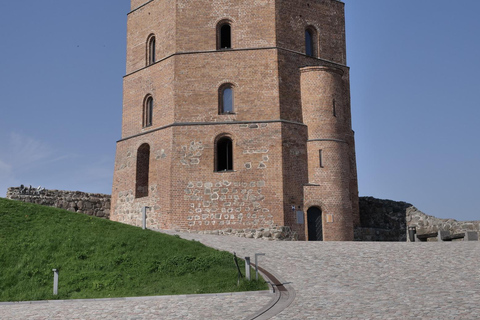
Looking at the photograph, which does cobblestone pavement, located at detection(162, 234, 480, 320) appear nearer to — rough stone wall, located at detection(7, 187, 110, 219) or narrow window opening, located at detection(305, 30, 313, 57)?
rough stone wall, located at detection(7, 187, 110, 219)

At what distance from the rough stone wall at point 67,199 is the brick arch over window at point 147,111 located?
4187mm

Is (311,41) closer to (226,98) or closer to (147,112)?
(226,98)

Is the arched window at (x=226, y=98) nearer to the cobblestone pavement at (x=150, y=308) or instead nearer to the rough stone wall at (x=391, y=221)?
the rough stone wall at (x=391, y=221)

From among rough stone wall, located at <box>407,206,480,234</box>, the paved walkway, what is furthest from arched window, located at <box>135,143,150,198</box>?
rough stone wall, located at <box>407,206,480,234</box>

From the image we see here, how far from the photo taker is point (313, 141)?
25812mm

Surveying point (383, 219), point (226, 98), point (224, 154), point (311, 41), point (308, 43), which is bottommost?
point (383, 219)

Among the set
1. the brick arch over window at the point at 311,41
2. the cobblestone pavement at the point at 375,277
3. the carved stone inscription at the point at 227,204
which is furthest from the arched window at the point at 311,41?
the cobblestone pavement at the point at 375,277

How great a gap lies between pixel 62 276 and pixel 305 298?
6.68 m

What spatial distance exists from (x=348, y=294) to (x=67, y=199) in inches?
703

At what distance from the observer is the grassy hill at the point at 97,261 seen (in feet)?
45.8

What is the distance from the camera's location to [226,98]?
26.1 metres

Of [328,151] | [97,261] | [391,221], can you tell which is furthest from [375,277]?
[391,221]

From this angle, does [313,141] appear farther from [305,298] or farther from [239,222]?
[305,298]

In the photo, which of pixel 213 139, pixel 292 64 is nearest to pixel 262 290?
pixel 213 139
